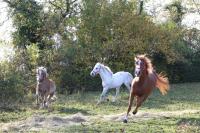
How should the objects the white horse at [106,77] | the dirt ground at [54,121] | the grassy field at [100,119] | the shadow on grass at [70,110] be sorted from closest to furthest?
the grassy field at [100,119] < the dirt ground at [54,121] < the shadow on grass at [70,110] < the white horse at [106,77]

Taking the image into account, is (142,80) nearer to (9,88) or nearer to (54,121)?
(54,121)

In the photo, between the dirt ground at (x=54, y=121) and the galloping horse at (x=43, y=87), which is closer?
the dirt ground at (x=54, y=121)

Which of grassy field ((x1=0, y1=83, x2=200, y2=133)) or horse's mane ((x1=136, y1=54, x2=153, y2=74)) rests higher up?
horse's mane ((x1=136, y1=54, x2=153, y2=74))

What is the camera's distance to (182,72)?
32.8 m

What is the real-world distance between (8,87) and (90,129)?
618 centimetres

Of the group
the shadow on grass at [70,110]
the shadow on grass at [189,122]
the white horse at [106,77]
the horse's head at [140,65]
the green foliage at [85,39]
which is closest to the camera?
the shadow on grass at [189,122]

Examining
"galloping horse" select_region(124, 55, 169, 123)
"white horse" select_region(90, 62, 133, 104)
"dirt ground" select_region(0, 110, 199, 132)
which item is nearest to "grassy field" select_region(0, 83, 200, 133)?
"dirt ground" select_region(0, 110, 199, 132)

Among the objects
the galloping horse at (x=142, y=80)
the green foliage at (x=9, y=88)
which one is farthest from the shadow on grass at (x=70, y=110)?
the galloping horse at (x=142, y=80)

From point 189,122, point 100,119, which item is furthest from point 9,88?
point 189,122

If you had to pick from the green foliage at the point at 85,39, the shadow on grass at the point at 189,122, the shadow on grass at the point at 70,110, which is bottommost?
the shadow on grass at the point at 189,122

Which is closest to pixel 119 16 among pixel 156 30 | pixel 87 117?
pixel 156 30

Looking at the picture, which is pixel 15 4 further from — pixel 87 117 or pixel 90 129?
pixel 90 129

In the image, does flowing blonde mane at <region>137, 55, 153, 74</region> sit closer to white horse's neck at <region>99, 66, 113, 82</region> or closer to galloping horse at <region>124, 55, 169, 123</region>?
galloping horse at <region>124, 55, 169, 123</region>

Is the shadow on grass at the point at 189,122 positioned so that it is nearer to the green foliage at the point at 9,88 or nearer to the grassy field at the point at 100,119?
the grassy field at the point at 100,119
